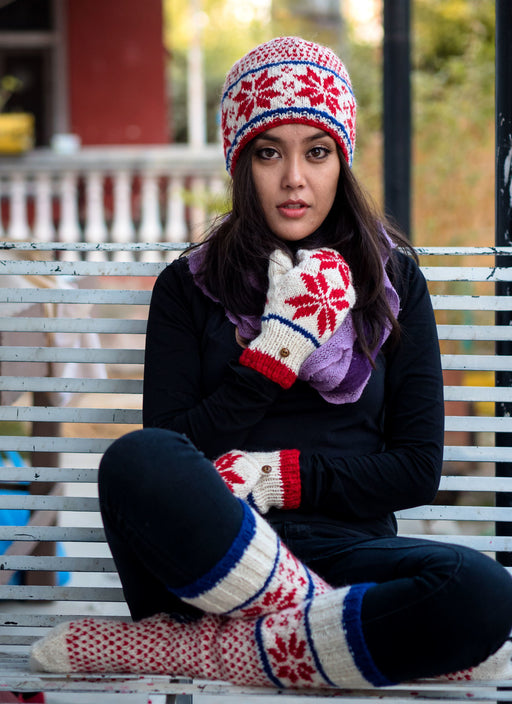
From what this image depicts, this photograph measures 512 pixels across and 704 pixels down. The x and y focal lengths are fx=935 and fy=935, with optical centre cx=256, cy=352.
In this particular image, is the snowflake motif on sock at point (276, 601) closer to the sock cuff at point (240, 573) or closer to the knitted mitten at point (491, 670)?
the sock cuff at point (240, 573)

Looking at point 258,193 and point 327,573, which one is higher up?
point 258,193

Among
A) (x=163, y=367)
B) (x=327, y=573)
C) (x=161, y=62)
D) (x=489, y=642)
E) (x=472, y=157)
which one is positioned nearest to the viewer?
(x=489, y=642)

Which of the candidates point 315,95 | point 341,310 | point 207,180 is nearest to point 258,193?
point 315,95

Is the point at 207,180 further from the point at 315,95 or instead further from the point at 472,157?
the point at 315,95

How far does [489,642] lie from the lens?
1539mm

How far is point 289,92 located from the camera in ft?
6.27

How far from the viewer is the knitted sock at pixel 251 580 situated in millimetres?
1562

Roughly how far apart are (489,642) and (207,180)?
6649 mm

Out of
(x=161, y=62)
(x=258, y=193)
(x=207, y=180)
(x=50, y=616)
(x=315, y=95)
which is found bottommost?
(x=50, y=616)

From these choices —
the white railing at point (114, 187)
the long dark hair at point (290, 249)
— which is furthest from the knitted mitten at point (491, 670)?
the white railing at point (114, 187)

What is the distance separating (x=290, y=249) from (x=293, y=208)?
92 millimetres

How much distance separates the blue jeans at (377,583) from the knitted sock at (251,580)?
0.02 metres

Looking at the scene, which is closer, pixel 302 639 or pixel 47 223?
pixel 302 639

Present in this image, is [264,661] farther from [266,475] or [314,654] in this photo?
[266,475]
